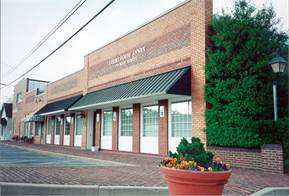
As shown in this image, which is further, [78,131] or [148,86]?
[78,131]

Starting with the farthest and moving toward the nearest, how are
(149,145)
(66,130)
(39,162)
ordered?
(66,130), (149,145), (39,162)

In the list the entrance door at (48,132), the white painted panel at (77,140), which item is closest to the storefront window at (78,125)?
the white painted panel at (77,140)

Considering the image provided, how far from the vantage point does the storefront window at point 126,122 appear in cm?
1608

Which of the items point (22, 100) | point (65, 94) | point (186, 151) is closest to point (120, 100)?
point (186, 151)

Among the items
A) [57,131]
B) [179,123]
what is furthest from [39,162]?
[57,131]

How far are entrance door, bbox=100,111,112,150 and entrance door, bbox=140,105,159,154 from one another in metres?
3.86

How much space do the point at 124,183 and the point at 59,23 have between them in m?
7.74

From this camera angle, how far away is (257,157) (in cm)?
919

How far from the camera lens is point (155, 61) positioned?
14.4 metres

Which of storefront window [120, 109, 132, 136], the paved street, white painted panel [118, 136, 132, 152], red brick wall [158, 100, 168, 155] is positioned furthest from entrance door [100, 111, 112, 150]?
red brick wall [158, 100, 168, 155]

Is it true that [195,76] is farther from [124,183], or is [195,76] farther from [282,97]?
[124,183]

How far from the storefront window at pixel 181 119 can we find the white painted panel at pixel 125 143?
150 inches

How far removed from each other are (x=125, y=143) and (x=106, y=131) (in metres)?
2.84

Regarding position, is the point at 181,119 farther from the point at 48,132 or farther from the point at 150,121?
the point at 48,132
